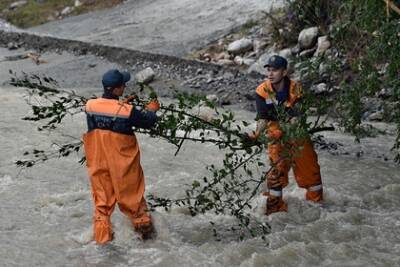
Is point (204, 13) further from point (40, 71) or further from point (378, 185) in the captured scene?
point (378, 185)

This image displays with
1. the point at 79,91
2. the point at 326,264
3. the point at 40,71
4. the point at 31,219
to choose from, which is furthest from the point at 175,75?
the point at 326,264

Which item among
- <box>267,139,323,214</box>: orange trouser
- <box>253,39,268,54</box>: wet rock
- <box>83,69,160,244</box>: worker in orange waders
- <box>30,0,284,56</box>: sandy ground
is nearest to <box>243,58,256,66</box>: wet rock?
<box>253,39,268,54</box>: wet rock

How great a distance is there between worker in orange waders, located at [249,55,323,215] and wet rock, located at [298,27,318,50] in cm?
700

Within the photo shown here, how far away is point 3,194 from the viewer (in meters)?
8.26

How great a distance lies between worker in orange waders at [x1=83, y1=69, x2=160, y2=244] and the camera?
5859mm

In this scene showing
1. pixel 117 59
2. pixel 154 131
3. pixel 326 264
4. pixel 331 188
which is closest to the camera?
pixel 154 131

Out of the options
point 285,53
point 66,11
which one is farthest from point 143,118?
point 66,11

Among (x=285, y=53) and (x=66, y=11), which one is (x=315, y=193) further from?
(x=66, y=11)

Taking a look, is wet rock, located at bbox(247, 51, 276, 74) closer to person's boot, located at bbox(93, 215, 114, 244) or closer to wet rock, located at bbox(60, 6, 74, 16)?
person's boot, located at bbox(93, 215, 114, 244)

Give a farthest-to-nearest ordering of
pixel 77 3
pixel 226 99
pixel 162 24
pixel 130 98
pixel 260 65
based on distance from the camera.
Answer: pixel 77 3, pixel 162 24, pixel 260 65, pixel 226 99, pixel 130 98

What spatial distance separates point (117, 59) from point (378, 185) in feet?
31.1

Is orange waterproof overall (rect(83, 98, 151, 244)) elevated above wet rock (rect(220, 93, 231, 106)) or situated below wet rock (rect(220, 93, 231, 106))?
above

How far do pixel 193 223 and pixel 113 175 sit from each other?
1.47 metres

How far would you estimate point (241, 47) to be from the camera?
15461mm
